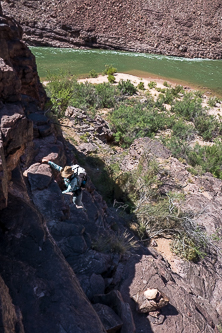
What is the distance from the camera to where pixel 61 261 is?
2.57 meters

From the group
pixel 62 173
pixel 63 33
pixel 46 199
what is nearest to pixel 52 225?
pixel 46 199

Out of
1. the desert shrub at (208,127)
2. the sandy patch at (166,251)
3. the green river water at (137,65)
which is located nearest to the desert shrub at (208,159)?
the desert shrub at (208,127)

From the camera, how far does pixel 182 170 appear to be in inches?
307

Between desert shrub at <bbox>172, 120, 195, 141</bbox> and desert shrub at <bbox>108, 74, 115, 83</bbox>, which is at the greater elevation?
desert shrub at <bbox>108, 74, 115, 83</bbox>

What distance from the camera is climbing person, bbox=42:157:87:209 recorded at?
4324 millimetres

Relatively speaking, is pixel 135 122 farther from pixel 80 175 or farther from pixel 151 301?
pixel 151 301

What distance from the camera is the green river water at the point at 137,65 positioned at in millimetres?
21125

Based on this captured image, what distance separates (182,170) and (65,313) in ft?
20.5

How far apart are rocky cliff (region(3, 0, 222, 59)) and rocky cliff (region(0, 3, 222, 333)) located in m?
24.9

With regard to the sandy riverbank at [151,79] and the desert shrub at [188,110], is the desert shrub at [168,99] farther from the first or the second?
the desert shrub at [188,110]

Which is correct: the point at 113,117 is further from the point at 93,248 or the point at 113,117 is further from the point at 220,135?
the point at 93,248

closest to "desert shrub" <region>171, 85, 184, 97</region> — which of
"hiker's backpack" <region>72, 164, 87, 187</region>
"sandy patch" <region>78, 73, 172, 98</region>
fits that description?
"sandy patch" <region>78, 73, 172, 98</region>

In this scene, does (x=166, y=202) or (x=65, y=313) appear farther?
(x=166, y=202)

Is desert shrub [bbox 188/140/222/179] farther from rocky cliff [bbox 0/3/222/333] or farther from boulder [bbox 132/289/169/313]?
boulder [bbox 132/289/169/313]
